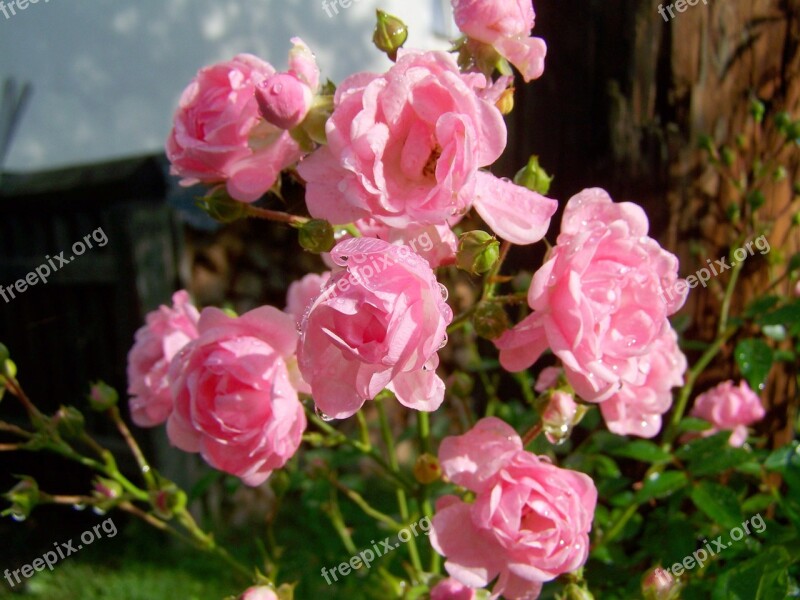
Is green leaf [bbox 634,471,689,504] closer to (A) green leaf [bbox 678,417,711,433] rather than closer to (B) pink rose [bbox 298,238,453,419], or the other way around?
(A) green leaf [bbox 678,417,711,433]

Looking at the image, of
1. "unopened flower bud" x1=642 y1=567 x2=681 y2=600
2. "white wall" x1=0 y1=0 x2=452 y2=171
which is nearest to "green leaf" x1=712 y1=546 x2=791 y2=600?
"unopened flower bud" x1=642 y1=567 x2=681 y2=600

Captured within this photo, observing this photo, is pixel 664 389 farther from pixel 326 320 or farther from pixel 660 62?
pixel 660 62

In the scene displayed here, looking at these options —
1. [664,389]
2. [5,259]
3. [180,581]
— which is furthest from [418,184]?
[5,259]

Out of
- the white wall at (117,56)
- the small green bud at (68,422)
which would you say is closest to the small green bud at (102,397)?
the small green bud at (68,422)

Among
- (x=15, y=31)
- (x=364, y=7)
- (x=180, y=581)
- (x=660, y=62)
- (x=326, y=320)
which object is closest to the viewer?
(x=326, y=320)

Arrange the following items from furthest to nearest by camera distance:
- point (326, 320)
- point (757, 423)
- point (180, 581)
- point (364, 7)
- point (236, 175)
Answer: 1. point (364, 7)
2. point (180, 581)
3. point (757, 423)
4. point (236, 175)
5. point (326, 320)

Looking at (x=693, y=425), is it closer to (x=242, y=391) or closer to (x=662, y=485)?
(x=662, y=485)
